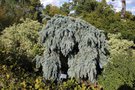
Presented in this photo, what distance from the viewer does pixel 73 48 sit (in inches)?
502

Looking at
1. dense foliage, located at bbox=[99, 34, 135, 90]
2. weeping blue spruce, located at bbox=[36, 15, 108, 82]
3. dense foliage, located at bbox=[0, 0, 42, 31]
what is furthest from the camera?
dense foliage, located at bbox=[0, 0, 42, 31]

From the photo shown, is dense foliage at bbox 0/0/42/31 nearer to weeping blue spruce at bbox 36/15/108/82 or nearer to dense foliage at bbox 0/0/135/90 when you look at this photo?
dense foliage at bbox 0/0/135/90

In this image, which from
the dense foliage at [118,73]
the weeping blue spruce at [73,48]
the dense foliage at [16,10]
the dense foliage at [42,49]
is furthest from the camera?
the dense foliage at [16,10]

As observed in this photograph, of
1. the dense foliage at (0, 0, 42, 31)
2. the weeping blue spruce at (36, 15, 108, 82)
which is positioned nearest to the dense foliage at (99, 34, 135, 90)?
the weeping blue spruce at (36, 15, 108, 82)

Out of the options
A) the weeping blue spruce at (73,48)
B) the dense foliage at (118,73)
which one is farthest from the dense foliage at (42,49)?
the weeping blue spruce at (73,48)

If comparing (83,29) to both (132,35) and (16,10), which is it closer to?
(132,35)

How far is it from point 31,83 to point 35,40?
10.5 meters

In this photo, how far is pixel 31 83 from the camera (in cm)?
792

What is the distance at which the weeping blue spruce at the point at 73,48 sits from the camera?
1234cm

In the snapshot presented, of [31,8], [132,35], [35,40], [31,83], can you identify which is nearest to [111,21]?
[132,35]

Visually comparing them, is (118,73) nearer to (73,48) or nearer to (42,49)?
(73,48)

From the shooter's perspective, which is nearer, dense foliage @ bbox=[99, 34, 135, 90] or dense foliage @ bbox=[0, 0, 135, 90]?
dense foliage @ bbox=[0, 0, 135, 90]

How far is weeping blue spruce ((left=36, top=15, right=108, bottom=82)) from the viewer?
12.3m

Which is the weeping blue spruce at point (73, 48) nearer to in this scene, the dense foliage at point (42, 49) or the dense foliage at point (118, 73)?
the dense foliage at point (42, 49)
